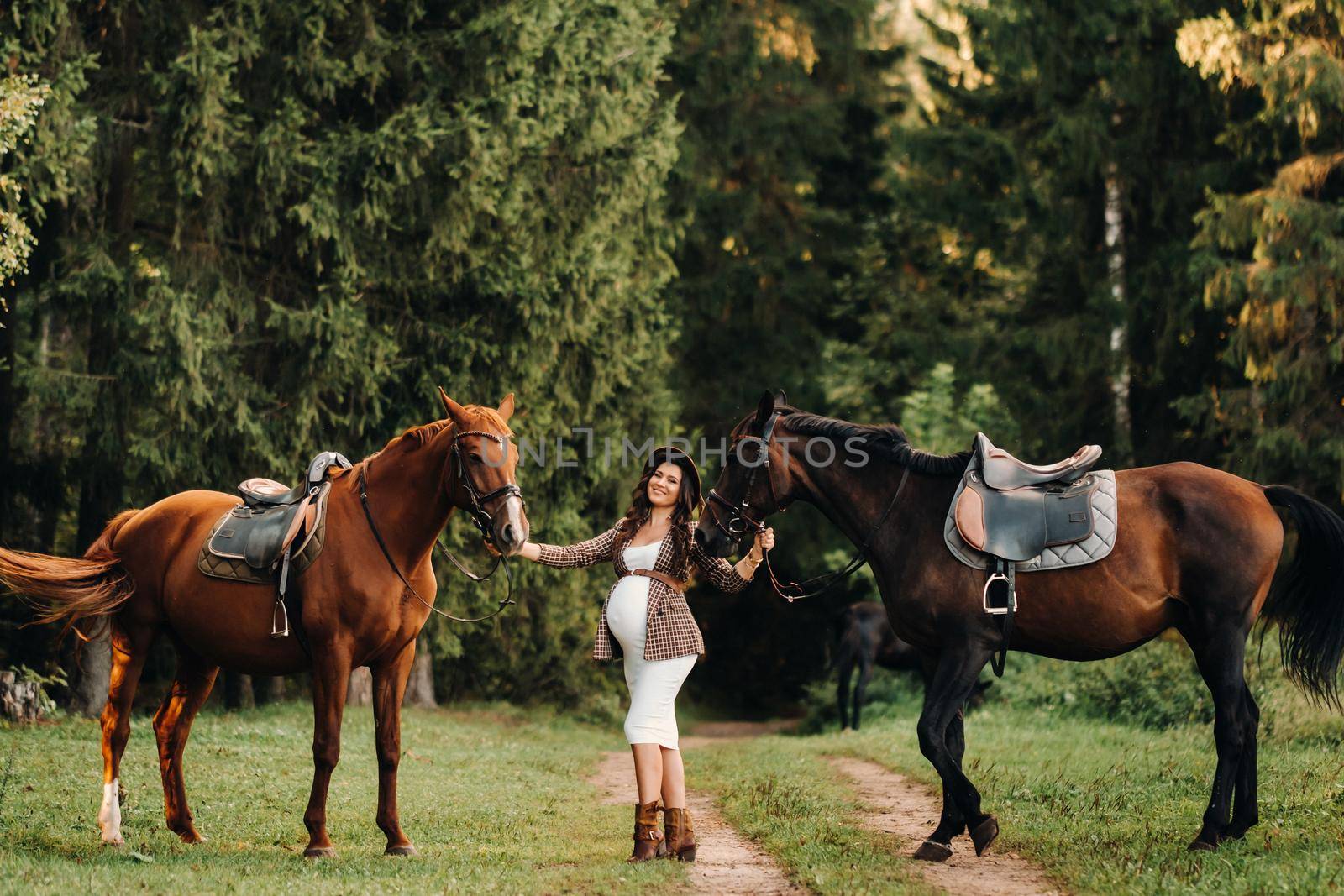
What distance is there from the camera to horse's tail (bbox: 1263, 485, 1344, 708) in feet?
23.3

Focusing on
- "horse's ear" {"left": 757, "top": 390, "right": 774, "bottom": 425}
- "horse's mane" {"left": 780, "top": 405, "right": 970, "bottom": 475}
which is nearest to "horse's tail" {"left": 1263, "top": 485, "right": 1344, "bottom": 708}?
"horse's mane" {"left": 780, "top": 405, "right": 970, "bottom": 475}

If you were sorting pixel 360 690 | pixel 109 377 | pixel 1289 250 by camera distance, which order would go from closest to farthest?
1. pixel 109 377
2. pixel 1289 250
3. pixel 360 690

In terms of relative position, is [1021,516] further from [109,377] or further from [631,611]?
[109,377]

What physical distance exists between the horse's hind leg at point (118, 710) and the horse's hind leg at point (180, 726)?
22cm

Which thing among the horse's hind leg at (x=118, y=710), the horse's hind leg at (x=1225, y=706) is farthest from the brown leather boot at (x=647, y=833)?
the horse's hind leg at (x=118, y=710)

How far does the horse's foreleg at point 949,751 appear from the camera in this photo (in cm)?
671

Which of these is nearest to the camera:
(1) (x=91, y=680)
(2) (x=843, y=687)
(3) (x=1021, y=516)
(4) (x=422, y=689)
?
(3) (x=1021, y=516)

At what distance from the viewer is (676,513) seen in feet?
22.7

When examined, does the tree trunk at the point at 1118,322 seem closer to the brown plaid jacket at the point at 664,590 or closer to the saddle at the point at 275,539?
the brown plaid jacket at the point at 664,590

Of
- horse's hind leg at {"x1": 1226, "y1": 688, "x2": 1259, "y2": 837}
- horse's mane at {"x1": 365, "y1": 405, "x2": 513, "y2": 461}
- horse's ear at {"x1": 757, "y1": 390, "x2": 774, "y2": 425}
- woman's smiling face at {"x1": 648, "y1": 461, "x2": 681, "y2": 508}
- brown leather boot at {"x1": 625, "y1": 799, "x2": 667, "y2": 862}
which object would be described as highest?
horse's ear at {"x1": 757, "y1": 390, "x2": 774, "y2": 425}

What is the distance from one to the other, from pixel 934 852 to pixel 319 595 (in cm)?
371

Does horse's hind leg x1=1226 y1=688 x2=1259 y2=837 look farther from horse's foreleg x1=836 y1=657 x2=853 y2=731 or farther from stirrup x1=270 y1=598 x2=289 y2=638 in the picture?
horse's foreleg x1=836 y1=657 x2=853 y2=731

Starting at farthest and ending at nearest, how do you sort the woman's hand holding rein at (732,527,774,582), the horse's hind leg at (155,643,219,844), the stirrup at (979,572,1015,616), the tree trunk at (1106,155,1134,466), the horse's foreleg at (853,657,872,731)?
1. the tree trunk at (1106,155,1134,466)
2. the horse's foreleg at (853,657,872,731)
3. the horse's hind leg at (155,643,219,844)
4. the stirrup at (979,572,1015,616)
5. the woman's hand holding rein at (732,527,774,582)

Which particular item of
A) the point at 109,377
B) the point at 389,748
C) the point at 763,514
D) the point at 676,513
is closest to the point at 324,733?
the point at 389,748
